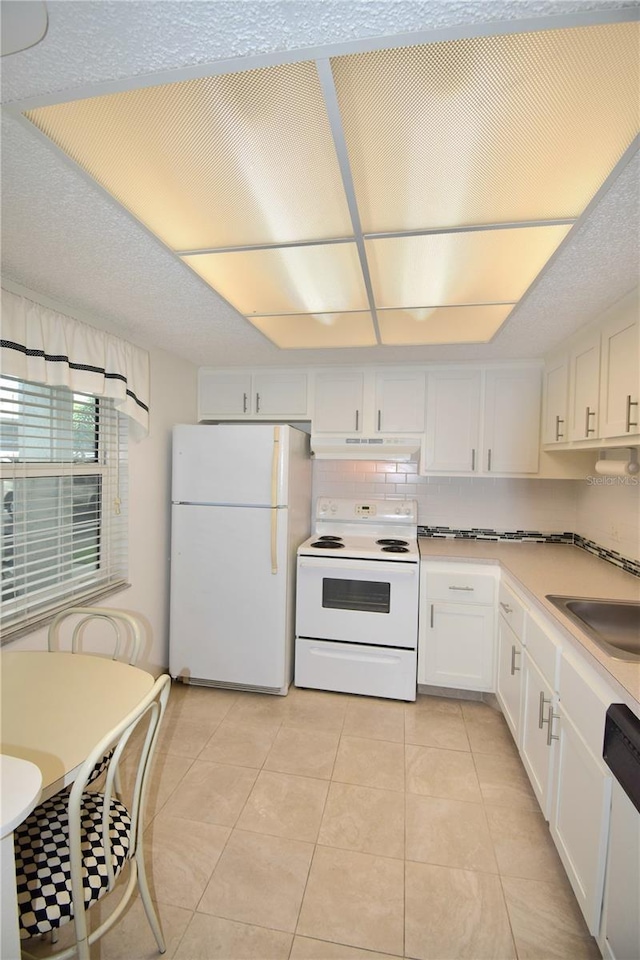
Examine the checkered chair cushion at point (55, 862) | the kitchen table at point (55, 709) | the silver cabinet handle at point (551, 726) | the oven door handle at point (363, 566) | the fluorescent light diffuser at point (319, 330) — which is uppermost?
the fluorescent light diffuser at point (319, 330)

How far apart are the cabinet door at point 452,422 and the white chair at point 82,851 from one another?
89.9 inches

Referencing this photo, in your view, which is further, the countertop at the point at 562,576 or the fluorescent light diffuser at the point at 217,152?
the countertop at the point at 562,576

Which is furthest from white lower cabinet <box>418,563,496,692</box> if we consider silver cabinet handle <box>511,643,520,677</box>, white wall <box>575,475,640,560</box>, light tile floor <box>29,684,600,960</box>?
white wall <box>575,475,640,560</box>

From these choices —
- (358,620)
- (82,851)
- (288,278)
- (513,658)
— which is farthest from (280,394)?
(82,851)

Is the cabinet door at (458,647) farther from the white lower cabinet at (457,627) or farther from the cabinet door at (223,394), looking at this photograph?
the cabinet door at (223,394)

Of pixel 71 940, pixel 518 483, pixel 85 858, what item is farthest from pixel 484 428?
pixel 71 940

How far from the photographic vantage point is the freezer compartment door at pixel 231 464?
8.68ft

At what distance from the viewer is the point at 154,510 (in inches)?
108

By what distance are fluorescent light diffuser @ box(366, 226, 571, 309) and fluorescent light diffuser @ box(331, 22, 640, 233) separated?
13 centimetres

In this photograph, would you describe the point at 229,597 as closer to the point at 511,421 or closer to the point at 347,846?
the point at 347,846

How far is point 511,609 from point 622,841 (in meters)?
1.22

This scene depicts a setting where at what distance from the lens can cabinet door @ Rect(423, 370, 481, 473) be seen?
2908 mm

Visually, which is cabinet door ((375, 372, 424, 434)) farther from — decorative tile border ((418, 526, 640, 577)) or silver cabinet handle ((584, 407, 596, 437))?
silver cabinet handle ((584, 407, 596, 437))

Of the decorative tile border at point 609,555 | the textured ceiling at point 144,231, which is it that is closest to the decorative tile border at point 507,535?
the decorative tile border at point 609,555
